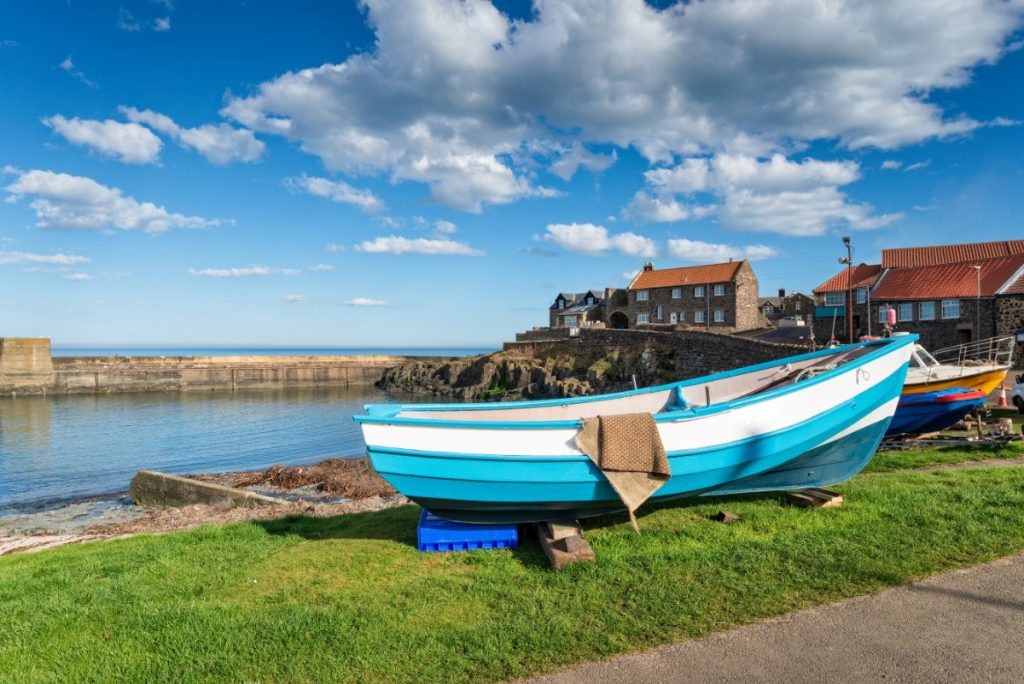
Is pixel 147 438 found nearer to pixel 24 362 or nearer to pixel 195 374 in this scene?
pixel 195 374

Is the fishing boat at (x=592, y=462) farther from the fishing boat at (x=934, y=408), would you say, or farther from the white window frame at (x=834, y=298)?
the white window frame at (x=834, y=298)

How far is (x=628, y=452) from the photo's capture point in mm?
6746

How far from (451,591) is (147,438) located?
31.1 metres

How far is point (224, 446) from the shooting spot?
28.7 metres

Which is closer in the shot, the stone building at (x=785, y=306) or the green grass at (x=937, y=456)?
the green grass at (x=937, y=456)

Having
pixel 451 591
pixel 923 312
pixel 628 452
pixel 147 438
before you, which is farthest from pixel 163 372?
pixel 628 452

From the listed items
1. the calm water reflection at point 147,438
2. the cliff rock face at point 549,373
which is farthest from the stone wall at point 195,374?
the cliff rock face at point 549,373

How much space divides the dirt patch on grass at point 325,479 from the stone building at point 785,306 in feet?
160

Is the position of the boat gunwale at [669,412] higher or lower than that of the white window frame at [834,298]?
lower

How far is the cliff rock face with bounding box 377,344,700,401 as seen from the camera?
130ft

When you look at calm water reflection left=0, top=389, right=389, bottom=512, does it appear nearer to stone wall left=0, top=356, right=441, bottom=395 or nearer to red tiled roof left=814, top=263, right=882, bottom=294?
stone wall left=0, top=356, right=441, bottom=395

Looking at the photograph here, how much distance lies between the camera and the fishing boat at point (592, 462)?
6.73 metres

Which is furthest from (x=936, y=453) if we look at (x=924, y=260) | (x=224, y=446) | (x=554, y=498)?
(x=924, y=260)

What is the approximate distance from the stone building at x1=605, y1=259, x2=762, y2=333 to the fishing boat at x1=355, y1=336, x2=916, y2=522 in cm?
4168
